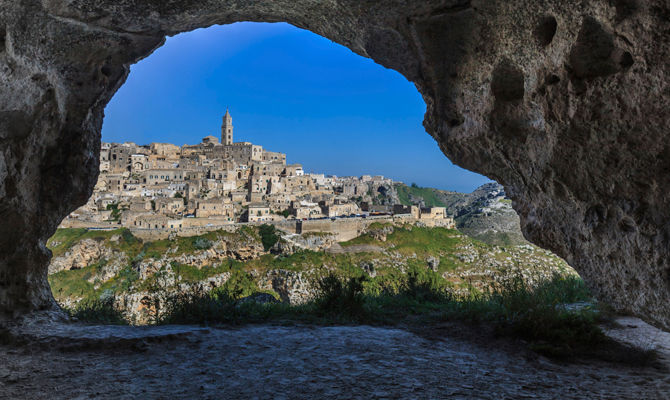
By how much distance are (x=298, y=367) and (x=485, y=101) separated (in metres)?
3.91

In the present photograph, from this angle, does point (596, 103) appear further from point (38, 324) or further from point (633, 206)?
point (38, 324)

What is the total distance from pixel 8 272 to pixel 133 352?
2760 mm

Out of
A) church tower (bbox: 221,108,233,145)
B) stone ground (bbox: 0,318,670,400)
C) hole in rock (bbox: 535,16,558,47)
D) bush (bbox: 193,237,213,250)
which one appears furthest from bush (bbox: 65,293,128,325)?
church tower (bbox: 221,108,233,145)

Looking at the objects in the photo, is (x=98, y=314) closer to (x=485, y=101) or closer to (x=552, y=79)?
(x=485, y=101)

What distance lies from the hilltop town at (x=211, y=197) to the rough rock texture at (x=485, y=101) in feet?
116

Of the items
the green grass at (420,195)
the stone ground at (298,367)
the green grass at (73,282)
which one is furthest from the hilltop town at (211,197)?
the stone ground at (298,367)

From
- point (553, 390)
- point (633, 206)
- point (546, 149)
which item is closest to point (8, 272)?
point (553, 390)

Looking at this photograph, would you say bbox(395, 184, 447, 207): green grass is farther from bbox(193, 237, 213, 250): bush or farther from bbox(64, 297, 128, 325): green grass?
bbox(64, 297, 128, 325): green grass

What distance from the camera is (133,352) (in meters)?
3.88

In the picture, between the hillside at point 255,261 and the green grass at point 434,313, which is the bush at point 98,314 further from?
the hillside at point 255,261

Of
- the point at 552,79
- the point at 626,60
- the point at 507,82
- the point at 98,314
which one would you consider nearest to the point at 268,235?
the point at 98,314

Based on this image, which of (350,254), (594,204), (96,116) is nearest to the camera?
(594,204)

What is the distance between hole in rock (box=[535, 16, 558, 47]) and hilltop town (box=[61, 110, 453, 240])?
129 ft

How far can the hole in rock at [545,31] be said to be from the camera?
3236 millimetres
